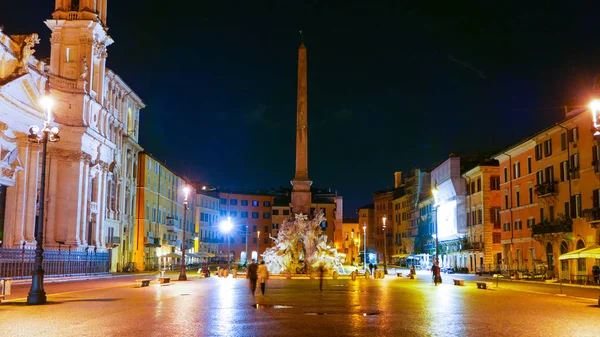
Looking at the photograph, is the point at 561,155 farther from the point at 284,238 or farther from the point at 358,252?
the point at 358,252

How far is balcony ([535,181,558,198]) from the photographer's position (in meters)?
50.7

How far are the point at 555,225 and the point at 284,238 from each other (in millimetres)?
21714

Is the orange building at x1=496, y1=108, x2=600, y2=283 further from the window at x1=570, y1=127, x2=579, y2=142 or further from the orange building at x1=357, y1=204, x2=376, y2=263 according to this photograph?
the orange building at x1=357, y1=204, x2=376, y2=263

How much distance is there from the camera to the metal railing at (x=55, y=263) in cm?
3781

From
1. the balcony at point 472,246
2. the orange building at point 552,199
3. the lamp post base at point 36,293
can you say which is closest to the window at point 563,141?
the orange building at point 552,199

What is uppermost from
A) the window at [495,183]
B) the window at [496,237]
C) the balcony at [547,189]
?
the window at [495,183]

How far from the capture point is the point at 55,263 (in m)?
43.2

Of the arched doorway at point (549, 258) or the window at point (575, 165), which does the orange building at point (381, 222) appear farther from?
the window at point (575, 165)

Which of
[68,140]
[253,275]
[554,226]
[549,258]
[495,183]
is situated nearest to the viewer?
[253,275]

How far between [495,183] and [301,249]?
25.0 metres

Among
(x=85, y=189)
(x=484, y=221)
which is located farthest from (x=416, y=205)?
(x=85, y=189)

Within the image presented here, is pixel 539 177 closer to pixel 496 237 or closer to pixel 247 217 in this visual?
pixel 496 237

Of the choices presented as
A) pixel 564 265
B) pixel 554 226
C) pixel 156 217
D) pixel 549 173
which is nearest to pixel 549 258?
pixel 564 265

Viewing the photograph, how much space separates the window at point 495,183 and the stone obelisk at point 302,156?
2356 centimetres
